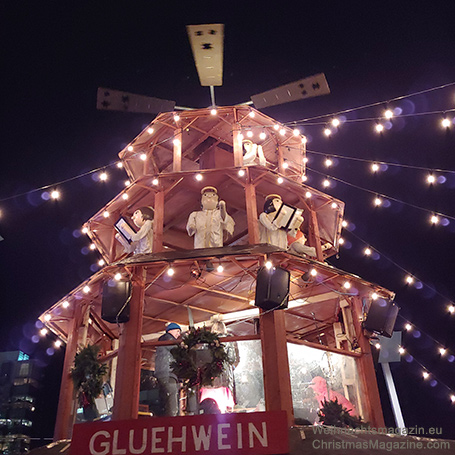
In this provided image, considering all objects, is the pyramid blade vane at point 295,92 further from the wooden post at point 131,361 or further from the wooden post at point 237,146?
the wooden post at point 131,361

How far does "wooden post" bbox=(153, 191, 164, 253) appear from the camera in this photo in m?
10.7

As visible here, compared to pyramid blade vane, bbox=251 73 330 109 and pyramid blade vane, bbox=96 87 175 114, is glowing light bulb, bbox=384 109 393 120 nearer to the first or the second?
pyramid blade vane, bbox=251 73 330 109

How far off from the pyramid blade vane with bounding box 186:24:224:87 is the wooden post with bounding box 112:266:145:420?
16.0 ft

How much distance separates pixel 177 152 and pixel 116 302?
4933mm

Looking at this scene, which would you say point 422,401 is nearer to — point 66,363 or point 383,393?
point 383,393

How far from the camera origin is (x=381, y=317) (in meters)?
10.5

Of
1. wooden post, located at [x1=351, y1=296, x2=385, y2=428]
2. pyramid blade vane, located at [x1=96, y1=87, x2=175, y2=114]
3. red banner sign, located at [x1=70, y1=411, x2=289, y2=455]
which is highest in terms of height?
pyramid blade vane, located at [x1=96, y1=87, x2=175, y2=114]

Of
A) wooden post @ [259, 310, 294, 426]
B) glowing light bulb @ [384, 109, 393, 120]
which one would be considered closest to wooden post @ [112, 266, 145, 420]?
wooden post @ [259, 310, 294, 426]

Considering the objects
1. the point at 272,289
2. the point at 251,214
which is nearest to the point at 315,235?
the point at 251,214

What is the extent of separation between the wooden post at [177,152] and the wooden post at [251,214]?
6.99 feet

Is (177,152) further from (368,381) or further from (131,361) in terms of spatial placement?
(368,381)

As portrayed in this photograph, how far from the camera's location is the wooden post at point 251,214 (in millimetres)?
10586

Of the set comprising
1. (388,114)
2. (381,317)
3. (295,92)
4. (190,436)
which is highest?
(295,92)

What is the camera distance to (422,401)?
2541cm
